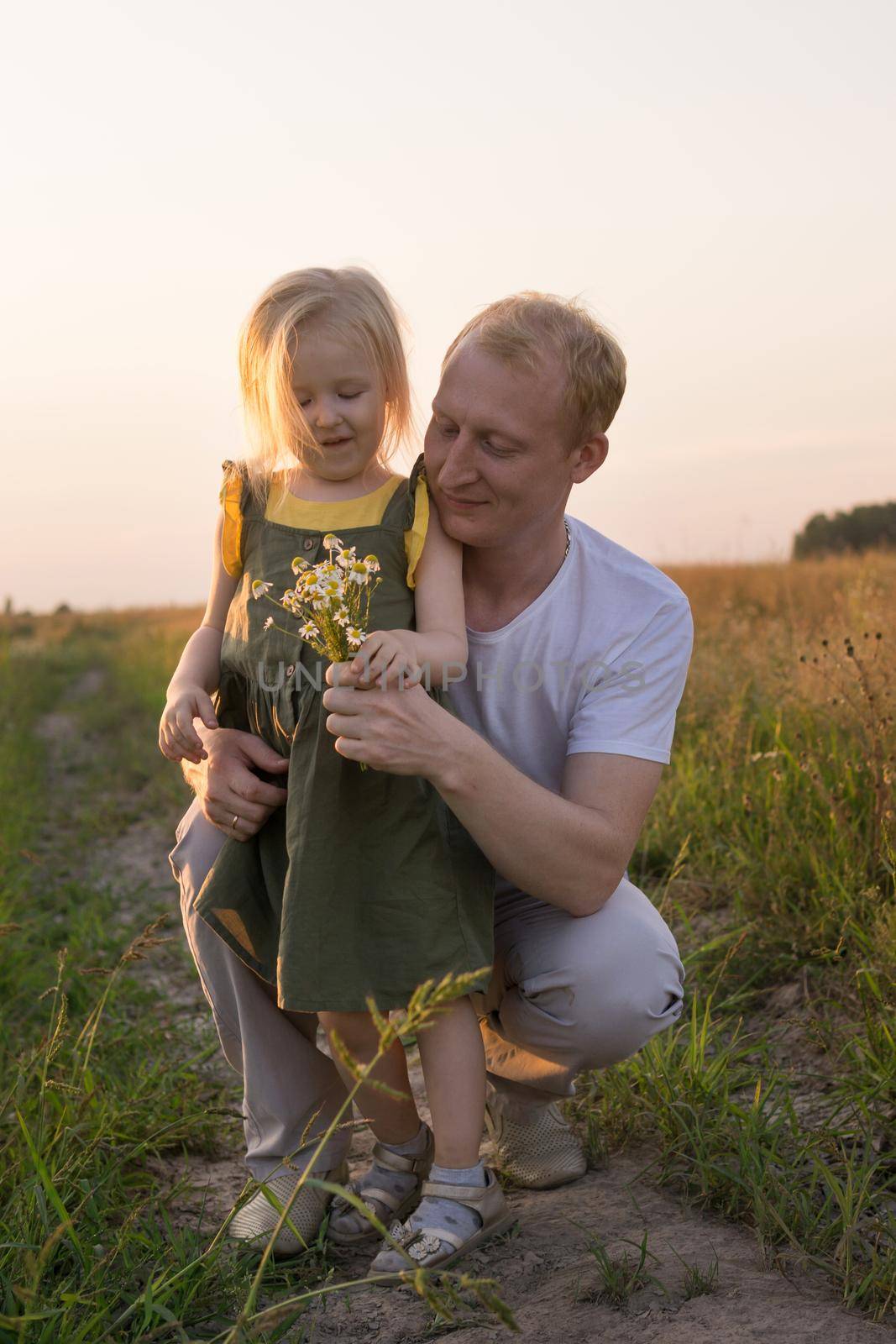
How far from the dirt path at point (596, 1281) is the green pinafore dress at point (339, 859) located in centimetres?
55

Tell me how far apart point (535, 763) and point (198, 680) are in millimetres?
766

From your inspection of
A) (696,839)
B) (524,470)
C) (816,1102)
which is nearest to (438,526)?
(524,470)

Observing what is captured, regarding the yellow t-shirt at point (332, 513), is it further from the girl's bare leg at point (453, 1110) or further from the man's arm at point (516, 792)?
the girl's bare leg at point (453, 1110)

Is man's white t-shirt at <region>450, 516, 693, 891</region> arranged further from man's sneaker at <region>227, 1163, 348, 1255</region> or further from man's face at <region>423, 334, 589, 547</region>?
man's sneaker at <region>227, 1163, 348, 1255</region>

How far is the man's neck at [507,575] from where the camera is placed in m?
2.61

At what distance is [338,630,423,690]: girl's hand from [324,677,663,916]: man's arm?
2cm

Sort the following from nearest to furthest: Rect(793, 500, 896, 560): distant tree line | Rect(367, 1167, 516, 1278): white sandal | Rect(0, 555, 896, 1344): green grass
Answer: Rect(0, 555, 896, 1344): green grass, Rect(367, 1167, 516, 1278): white sandal, Rect(793, 500, 896, 560): distant tree line

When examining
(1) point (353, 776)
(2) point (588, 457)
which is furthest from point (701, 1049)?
(2) point (588, 457)

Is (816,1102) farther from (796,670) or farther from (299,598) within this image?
(796,670)

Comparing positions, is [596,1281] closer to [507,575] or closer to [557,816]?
[557,816]

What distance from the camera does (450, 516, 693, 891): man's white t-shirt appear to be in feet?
8.23

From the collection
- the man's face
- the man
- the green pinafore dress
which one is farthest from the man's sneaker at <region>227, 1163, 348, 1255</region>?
the man's face

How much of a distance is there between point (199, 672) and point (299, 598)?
0.65 m

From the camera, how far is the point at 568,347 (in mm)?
2453
